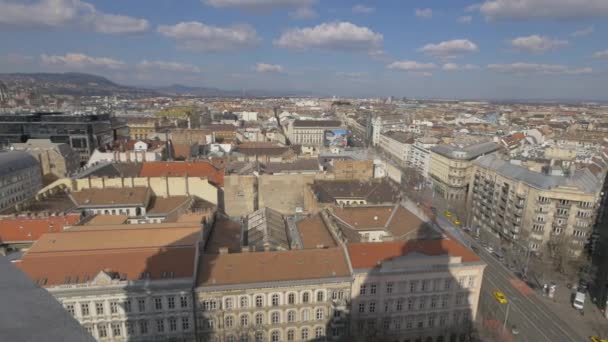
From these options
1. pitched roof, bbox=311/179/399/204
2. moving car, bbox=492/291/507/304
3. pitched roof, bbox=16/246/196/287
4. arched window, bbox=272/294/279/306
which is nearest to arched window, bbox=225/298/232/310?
arched window, bbox=272/294/279/306

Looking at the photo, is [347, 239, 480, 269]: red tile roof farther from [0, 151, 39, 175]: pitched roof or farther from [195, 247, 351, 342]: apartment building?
[0, 151, 39, 175]: pitched roof


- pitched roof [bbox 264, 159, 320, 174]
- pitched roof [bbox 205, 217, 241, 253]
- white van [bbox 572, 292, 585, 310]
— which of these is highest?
pitched roof [bbox 264, 159, 320, 174]

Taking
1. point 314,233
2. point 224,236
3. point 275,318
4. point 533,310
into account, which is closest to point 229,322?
point 275,318

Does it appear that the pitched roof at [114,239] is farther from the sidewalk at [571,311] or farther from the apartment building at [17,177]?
the sidewalk at [571,311]

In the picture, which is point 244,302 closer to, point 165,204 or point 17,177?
point 165,204

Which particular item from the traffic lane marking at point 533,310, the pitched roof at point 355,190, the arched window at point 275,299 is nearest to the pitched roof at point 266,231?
the arched window at point 275,299

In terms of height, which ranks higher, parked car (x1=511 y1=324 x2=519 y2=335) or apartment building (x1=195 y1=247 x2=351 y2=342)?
apartment building (x1=195 y1=247 x2=351 y2=342)
